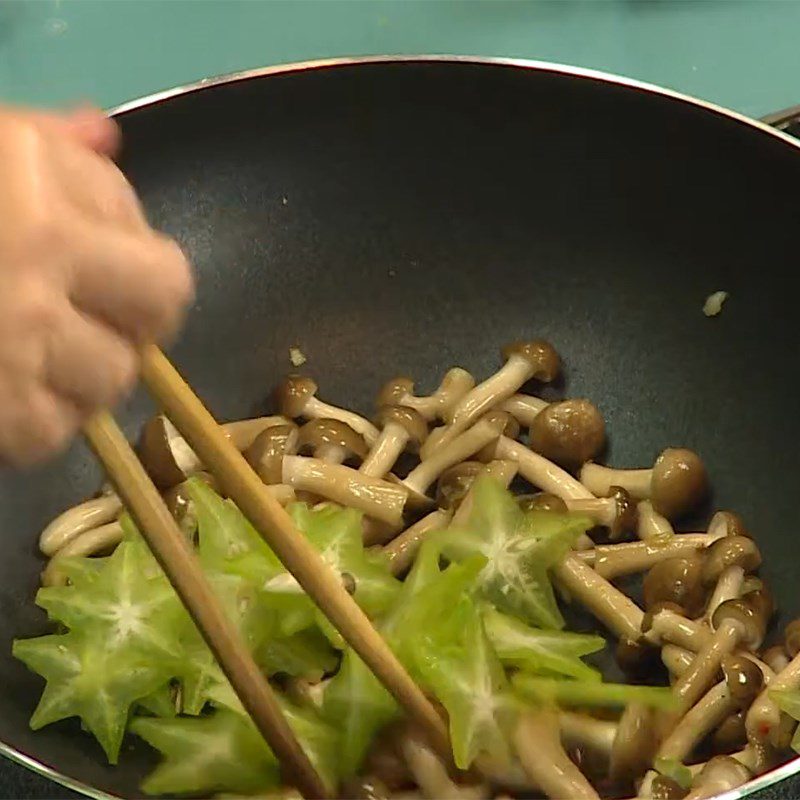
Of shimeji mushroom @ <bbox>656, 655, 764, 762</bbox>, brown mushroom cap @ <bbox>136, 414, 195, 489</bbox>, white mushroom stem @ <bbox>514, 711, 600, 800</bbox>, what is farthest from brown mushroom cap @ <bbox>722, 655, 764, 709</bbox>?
brown mushroom cap @ <bbox>136, 414, 195, 489</bbox>

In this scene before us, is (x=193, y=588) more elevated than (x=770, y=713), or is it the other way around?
(x=193, y=588)

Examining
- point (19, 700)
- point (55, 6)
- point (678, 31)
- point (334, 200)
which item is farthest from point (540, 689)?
point (55, 6)

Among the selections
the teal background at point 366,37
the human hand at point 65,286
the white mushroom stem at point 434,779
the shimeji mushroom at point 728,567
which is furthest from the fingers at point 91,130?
the teal background at point 366,37

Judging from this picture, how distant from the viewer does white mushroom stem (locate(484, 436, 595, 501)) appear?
0.92 meters

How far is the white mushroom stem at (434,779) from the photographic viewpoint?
729mm

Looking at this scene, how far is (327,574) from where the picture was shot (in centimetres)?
58

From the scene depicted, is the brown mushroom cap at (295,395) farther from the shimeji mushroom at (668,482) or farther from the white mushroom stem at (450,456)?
the shimeji mushroom at (668,482)

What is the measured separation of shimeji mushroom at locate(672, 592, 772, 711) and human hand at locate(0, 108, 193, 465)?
0.51m

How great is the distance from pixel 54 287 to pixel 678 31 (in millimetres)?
1057

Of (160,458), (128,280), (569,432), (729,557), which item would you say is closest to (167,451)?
(160,458)

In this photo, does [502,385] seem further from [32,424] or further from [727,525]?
[32,424]

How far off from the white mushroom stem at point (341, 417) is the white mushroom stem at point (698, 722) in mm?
347

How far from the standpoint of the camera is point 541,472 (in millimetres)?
939

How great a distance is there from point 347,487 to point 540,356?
209 mm
